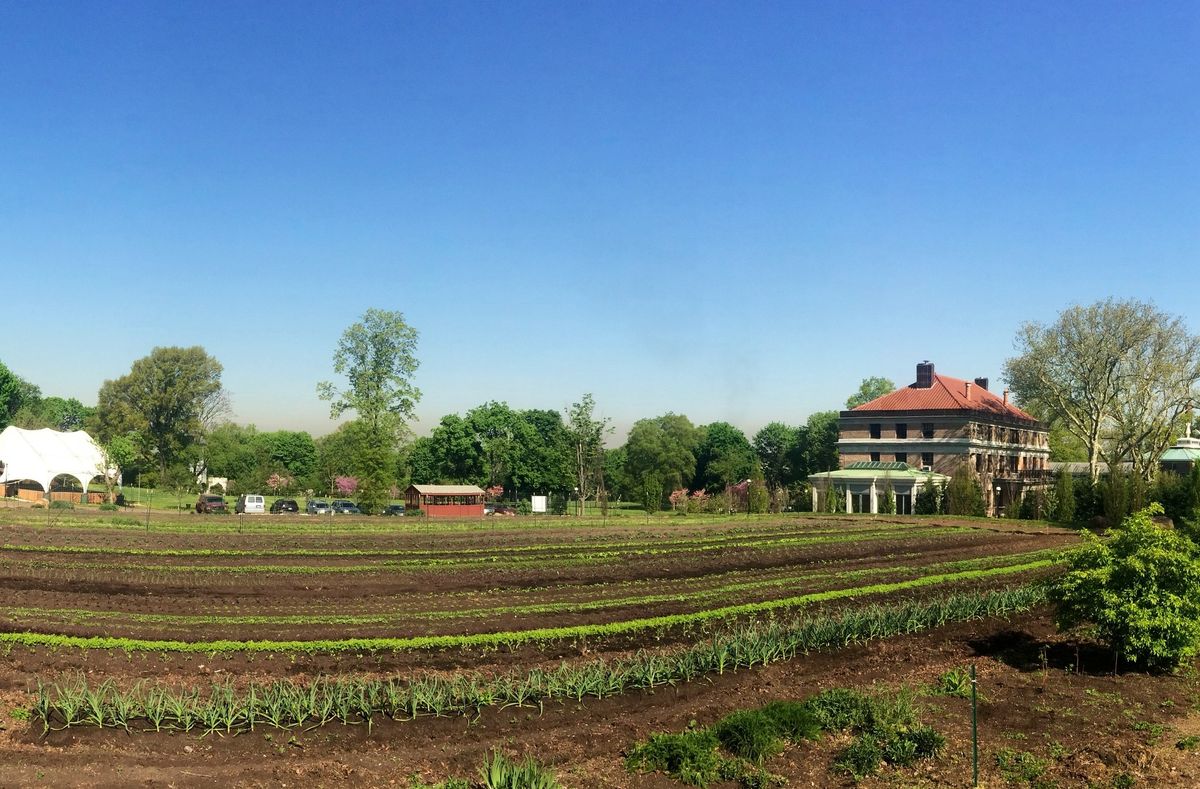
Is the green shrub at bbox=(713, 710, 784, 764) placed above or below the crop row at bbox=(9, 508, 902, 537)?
below

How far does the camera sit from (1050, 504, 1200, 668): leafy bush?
1648cm

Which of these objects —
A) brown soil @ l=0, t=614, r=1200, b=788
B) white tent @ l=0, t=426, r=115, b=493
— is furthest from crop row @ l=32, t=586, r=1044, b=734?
white tent @ l=0, t=426, r=115, b=493

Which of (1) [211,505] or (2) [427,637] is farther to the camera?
(1) [211,505]

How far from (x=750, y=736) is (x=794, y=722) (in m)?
1.08

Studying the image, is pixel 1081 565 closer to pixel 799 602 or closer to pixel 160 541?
pixel 799 602

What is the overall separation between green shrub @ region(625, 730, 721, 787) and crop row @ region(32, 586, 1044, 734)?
2.77m

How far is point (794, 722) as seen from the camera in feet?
43.7

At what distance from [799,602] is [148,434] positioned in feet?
310

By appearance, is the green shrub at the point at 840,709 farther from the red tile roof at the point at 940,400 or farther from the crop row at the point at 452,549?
the red tile roof at the point at 940,400

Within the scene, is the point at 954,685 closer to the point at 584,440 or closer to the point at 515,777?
the point at 515,777

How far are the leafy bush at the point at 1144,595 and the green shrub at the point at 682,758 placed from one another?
9385 mm

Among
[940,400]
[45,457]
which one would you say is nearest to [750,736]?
[940,400]

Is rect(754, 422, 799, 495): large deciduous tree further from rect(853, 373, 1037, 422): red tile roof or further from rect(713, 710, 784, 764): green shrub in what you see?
rect(713, 710, 784, 764): green shrub

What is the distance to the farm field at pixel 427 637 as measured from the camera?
12.5 metres
